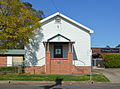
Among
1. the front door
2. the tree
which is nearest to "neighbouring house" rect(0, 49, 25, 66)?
the front door

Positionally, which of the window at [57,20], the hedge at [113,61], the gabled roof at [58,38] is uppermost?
the window at [57,20]

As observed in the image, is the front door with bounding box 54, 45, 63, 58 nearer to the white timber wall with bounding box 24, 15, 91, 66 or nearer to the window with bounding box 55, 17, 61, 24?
the white timber wall with bounding box 24, 15, 91, 66

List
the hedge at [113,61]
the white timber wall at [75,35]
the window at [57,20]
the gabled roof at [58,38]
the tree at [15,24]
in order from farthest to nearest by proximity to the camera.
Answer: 1. the hedge at [113,61]
2. the window at [57,20]
3. the white timber wall at [75,35]
4. the gabled roof at [58,38]
5. the tree at [15,24]

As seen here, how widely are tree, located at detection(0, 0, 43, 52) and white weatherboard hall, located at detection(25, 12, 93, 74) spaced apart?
1975mm

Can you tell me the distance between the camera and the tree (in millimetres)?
22812

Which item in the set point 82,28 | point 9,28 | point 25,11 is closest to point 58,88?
point 9,28

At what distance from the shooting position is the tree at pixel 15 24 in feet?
74.8

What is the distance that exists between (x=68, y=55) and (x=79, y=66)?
89.0 inches

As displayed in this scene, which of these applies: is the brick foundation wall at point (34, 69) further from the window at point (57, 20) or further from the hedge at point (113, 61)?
the hedge at point (113, 61)

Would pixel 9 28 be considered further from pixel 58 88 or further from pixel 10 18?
pixel 58 88

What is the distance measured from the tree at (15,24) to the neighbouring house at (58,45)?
1.96m

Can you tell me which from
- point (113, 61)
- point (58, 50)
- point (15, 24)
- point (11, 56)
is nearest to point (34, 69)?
point (58, 50)

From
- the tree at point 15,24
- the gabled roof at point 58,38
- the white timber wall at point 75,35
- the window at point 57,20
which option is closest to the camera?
the tree at point 15,24

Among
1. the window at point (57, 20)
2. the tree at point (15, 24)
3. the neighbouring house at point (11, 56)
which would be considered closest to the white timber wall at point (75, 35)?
the window at point (57, 20)
